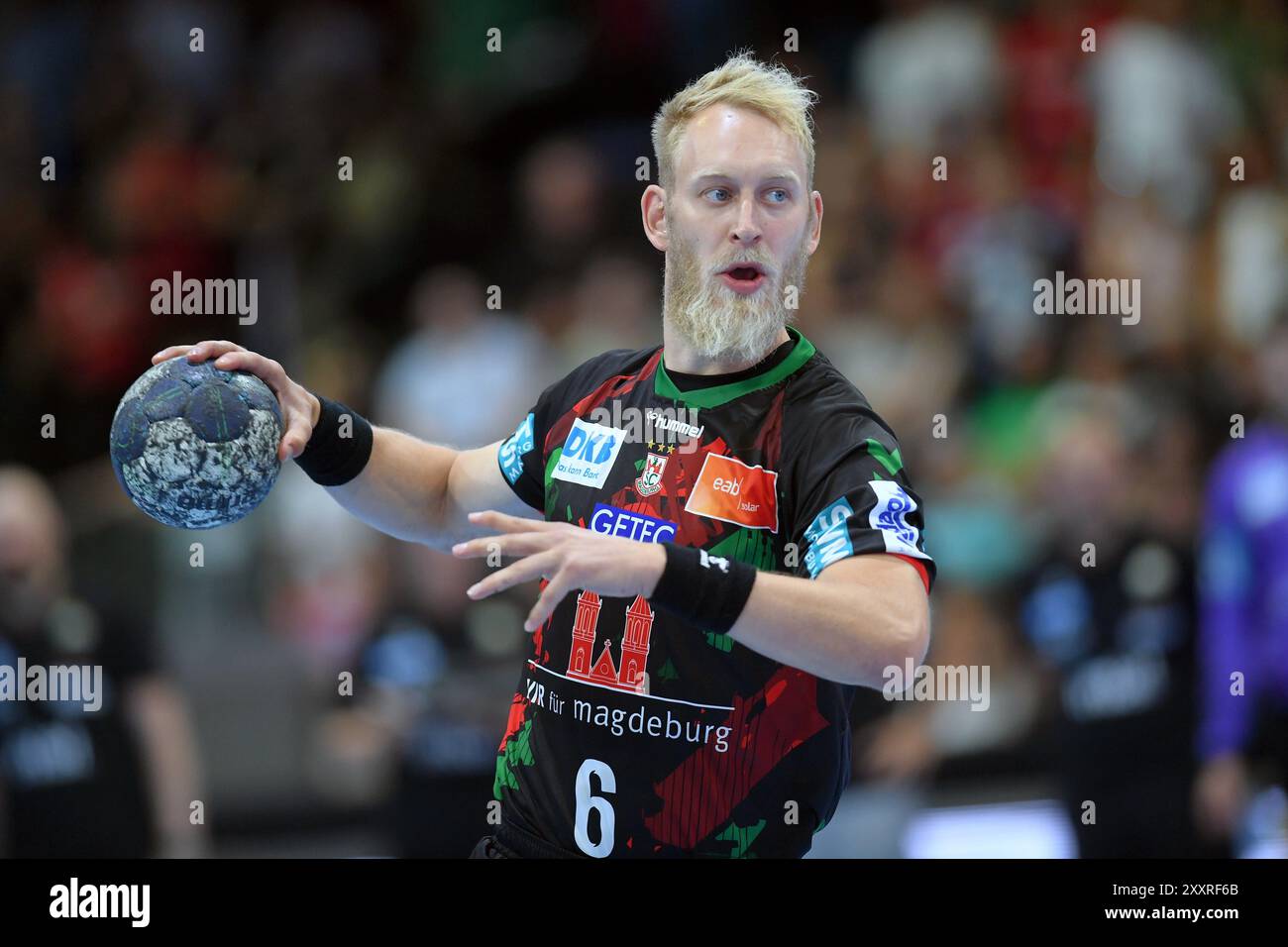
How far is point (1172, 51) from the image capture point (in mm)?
12969

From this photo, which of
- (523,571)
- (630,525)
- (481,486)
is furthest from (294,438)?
(523,571)

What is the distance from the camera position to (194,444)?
5.25 meters

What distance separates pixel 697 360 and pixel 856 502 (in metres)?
0.92

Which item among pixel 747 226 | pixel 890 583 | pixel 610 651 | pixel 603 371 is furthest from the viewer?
pixel 603 371

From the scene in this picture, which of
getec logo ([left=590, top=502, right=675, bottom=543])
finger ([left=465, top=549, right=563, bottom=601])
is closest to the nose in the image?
getec logo ([left=590, top=502, right=675, bottom=543])

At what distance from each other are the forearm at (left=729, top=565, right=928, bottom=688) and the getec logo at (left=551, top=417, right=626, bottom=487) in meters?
0.97

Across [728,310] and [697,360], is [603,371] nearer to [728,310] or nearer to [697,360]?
[697,360]

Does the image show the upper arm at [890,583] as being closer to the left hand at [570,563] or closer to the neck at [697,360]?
the left hand at [570,563]

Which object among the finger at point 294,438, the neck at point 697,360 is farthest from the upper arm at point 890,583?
the finger at point 294,438

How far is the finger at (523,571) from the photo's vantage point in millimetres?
4414

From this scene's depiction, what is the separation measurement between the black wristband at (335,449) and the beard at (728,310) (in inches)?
48.1

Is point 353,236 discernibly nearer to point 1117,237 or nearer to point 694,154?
point 1117,237
